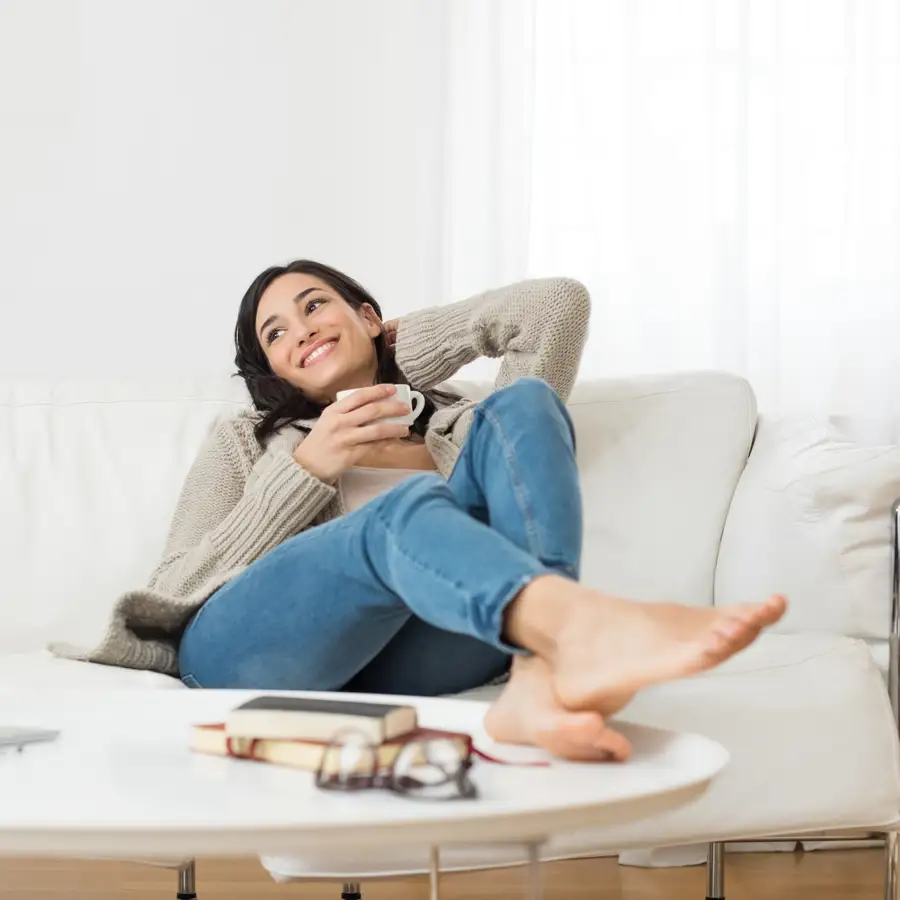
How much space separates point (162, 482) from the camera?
1936 mm

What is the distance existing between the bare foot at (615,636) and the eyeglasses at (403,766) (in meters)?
0.15

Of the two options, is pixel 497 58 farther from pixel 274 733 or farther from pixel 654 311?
pixel 274 733

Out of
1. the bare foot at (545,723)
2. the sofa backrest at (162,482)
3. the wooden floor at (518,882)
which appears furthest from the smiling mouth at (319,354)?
the bare foot at (545,723)

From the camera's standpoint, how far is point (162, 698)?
1104mm

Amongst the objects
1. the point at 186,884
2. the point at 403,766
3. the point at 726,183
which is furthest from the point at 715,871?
the point at 726,183

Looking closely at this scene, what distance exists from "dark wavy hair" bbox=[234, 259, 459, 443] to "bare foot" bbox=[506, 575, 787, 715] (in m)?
0.99

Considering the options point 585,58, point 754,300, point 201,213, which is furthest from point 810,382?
point 201,213

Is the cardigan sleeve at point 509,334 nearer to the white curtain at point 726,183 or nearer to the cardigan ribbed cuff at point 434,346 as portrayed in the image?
the cardigan ribbed cuff at point 434,346

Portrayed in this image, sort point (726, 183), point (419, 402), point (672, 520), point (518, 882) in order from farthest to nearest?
point (726, 183) < point (518, 882) < point (672, 520) < point (419, 402)

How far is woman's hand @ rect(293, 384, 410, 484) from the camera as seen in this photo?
5.24 feet

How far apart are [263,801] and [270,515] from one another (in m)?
0.88

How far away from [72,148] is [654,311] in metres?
1.38

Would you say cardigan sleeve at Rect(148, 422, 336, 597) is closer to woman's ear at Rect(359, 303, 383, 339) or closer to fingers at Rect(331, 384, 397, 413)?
fingers at Rect(331, 384, 397, 413)

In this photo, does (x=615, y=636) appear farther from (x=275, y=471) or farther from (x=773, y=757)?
(x=275, y=471)
